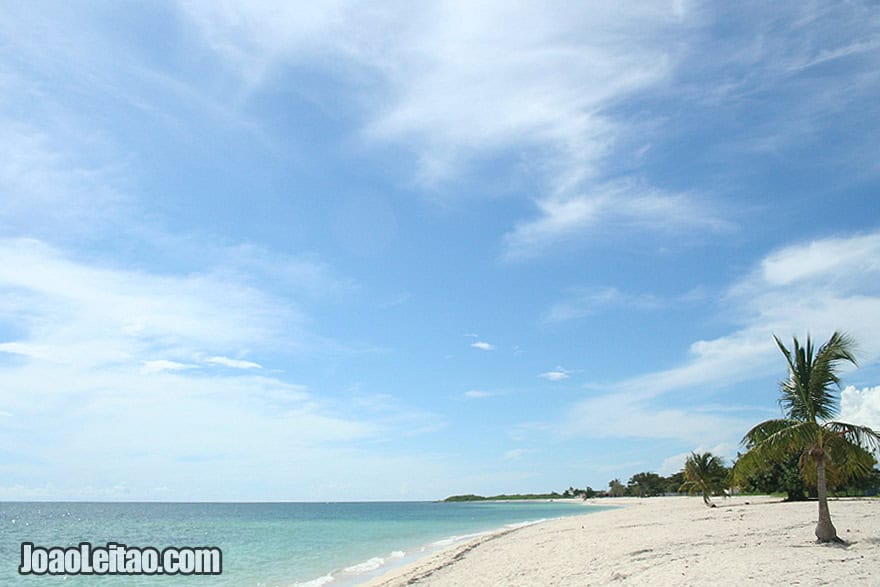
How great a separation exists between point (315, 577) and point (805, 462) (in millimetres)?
17363

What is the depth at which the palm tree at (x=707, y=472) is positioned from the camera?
4572 cm

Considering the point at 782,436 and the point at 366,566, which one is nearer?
the point at 782,436

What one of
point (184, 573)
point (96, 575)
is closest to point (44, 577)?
point (96, 575)

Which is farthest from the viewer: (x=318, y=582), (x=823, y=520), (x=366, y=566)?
(x=366, y=566)

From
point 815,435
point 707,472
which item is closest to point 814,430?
point 815,435

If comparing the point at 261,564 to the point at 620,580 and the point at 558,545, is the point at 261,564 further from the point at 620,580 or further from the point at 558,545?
the point at 620,580

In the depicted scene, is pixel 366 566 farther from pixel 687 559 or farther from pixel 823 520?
pixel 823 520

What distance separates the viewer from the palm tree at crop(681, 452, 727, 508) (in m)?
45.7

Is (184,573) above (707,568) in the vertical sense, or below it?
below

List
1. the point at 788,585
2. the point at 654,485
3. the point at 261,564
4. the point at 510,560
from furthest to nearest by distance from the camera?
1. the point at 654,485
2. the point at 261,564
3. the point at 510,560
4. the point at 788,585

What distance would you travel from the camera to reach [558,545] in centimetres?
2219

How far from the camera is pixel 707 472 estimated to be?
4609 centimetres

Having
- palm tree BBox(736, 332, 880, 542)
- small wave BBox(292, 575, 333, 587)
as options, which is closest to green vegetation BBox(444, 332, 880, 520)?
palm tree BBox(736, 332, 880, 542)

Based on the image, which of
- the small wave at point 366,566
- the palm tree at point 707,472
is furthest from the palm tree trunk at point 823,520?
the palm tree at point 707,472
